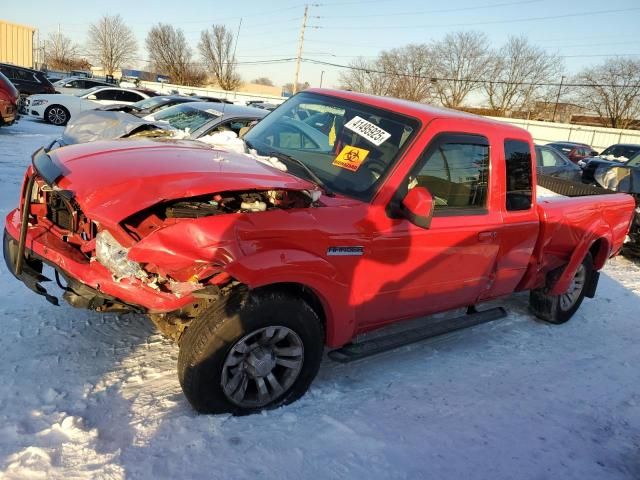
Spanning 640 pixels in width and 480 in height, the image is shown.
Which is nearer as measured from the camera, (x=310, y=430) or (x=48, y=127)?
(x=310, y=430)

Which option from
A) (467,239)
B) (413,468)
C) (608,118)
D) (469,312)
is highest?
(608,118)

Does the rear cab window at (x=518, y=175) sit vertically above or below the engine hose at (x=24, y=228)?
above

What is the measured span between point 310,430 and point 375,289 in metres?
0.98

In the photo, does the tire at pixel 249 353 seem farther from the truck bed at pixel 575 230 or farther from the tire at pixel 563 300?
the tire at pixel 563 300

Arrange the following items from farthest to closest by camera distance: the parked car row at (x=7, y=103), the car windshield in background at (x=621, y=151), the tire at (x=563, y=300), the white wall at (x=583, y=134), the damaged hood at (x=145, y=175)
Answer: the white wall at (x=583, y=134), the car windshield in background at (x=621, y=151), the parked car row at (x=7, y=103), the tire at (x=563, y=300), the damaged hood at (x=145, y=175)

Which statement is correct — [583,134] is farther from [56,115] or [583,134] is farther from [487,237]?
[487,237]

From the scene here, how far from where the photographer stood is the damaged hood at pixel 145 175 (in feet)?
8.95

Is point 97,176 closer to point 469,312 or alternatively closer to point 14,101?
point 469,312

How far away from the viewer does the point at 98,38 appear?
78438 millimetres

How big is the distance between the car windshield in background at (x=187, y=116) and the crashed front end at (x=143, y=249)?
524 cm

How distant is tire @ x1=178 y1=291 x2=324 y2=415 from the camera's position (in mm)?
2859

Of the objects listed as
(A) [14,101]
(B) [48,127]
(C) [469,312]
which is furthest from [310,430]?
(B) [48,127]

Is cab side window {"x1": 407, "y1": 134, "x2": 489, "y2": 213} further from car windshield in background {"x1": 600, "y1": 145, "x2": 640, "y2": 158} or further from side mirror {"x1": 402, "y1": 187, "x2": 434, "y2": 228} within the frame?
car windshield in background {"x1": 600, "y1": 145, "x2": 640, "y2": 158}

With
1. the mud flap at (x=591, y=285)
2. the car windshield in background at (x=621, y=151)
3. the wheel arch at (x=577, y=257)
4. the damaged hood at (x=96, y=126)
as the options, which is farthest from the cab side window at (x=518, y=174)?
the car windshield in background at (x=621, y=151)
